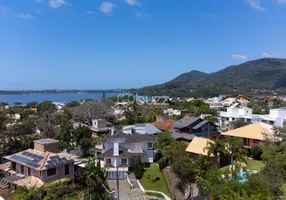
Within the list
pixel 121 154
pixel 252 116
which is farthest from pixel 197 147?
pixel 252 116

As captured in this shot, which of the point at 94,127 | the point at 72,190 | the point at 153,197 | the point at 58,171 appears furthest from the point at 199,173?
the point at 94,127

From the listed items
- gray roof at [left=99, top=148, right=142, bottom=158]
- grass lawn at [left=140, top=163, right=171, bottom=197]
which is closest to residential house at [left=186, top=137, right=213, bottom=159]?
grass lawn at [left=140, top=163, right=171, bottom=197]

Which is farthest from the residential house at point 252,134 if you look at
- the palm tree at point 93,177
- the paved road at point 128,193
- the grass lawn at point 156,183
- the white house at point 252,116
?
the palm tree at point 93,177

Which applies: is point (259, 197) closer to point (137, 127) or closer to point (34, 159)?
point (34, 159)

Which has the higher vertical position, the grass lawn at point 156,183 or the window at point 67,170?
the window at point 67,170

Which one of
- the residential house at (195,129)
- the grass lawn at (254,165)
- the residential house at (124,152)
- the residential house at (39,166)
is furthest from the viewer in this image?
the residential house at (195,129)

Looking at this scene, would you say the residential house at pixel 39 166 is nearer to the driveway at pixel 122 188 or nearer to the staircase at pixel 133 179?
the driveway at pixel 122 188

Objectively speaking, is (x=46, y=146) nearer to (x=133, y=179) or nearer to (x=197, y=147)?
(x=133, y=179)
